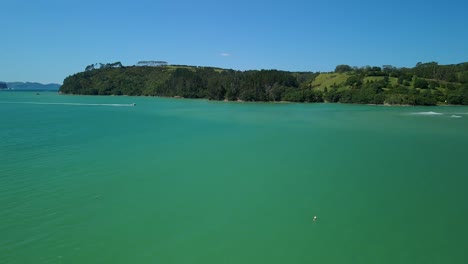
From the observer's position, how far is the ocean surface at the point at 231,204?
43.6 ft

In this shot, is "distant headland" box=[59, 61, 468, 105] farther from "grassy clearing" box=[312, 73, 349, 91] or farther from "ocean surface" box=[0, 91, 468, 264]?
"ocean surface" box=[0, 91, 468, 264]

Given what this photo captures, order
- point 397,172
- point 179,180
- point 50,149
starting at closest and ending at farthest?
point 179,180 < point 397,172 < point 50,149

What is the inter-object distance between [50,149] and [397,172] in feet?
87.9

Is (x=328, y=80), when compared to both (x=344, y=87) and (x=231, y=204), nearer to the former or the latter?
(x=344, y=87)

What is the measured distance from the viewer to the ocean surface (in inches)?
523

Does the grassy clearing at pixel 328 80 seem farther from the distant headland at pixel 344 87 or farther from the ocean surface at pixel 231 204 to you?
the ocean surface at pixel 231 204

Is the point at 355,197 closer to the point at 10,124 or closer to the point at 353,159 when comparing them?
the point at 353,159

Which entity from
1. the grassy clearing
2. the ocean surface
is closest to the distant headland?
the grassy clearing

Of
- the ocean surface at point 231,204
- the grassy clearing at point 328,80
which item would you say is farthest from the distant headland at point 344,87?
the ocean surface at point 231,204

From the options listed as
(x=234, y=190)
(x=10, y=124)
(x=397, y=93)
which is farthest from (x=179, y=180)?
(x=397, y=93)

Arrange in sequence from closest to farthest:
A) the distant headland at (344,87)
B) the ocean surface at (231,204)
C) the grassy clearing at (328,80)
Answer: the ocean surface at (231,204) → the distant headland at (344,87) → the grassy clearing at (328,80)

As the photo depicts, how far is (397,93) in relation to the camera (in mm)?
111438

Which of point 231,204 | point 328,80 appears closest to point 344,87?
point 328,80

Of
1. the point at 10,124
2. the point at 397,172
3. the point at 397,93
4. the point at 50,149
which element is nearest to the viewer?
the point at 397,172
